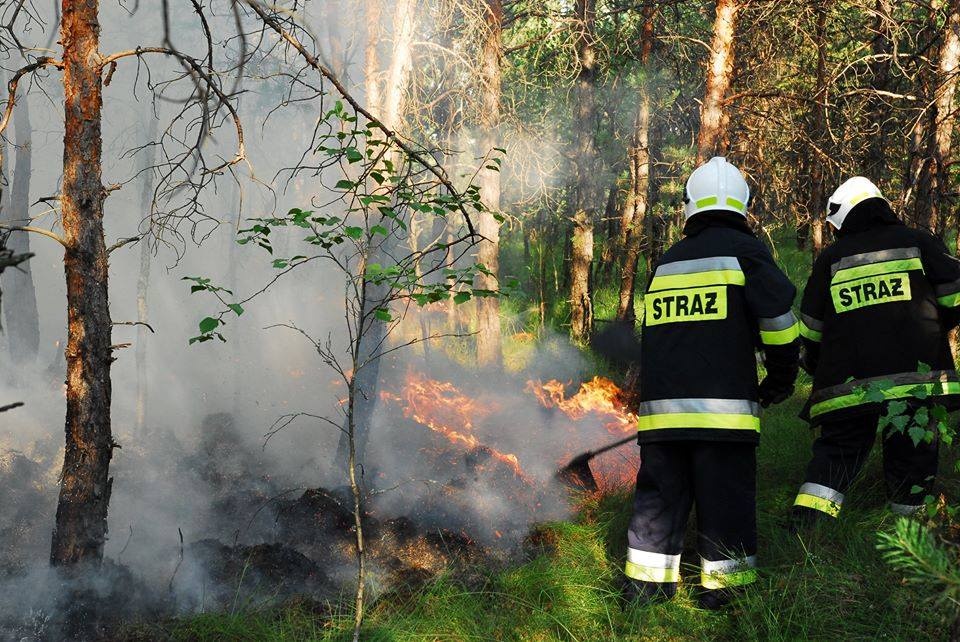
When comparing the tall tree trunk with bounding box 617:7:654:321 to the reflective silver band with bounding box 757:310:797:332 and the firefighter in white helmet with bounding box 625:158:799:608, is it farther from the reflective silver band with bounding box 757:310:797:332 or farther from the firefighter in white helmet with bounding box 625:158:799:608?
the reflective silver band with bounding box 757:310:797:332

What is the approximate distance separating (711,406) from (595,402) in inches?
158

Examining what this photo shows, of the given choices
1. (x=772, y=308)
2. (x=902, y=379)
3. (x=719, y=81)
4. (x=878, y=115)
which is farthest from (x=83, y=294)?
(x=878, y=115)

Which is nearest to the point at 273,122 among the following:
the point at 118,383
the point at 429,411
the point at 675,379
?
the point at 118,383

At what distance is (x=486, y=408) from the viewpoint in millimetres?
8117

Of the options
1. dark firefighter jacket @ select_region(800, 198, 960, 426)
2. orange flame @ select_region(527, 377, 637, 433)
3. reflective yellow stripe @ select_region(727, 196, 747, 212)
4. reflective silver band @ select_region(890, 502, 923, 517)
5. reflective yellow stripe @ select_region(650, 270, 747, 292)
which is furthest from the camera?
orange flame @ select_region(527, 377, 637, 433)

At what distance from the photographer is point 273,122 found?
70.2 feet

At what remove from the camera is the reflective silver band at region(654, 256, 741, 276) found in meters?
3.70

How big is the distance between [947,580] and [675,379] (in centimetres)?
215

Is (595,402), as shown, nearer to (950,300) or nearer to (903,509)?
(903,509)

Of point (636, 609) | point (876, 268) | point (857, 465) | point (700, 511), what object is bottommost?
point (636, 609)

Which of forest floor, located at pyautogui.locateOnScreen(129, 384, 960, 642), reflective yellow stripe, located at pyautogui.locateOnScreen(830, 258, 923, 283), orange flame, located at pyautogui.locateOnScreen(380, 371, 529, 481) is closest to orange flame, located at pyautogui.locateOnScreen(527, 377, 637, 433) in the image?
orange flame, located at pyautogui.locateOnScreen(380, 371, 529, 481)

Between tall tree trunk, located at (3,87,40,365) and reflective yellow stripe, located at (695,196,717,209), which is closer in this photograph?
reflective yellow stripe, located at (695,196,717,209)

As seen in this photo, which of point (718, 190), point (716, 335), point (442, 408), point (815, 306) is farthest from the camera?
point (442, 408)

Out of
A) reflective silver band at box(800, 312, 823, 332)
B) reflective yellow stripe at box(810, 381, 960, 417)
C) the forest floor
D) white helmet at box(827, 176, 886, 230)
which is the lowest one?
the forest floor
